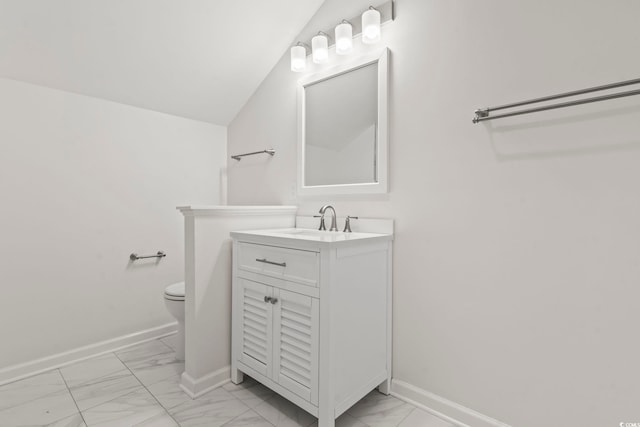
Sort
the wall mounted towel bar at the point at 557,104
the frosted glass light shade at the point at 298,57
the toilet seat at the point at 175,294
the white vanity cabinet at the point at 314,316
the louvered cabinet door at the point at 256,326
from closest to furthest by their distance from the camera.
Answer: the wall mounted towel bar at the point at 557,104 < the white vanity cabinet at the point at 314,316 < the louvered cabinet door at the point at 256,326 < the toilet seat at the point at 175,294 < the frosted glass light shade at the point at 298,57

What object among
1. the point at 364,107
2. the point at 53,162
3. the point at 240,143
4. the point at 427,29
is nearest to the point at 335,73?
the point at 364,107

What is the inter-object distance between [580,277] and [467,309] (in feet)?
1.48

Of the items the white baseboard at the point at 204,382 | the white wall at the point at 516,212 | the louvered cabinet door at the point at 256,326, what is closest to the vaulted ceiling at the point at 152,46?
the white wall at the point at 516,212

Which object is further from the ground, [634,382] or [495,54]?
[495,54]

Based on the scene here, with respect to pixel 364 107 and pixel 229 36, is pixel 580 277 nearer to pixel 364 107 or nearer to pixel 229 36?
pixel 364 107

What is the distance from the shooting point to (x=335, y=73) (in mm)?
1972

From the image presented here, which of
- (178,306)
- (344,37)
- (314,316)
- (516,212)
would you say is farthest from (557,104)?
(178,306)

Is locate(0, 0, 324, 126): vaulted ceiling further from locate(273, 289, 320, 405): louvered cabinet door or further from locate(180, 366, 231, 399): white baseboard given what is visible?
locate(180, 366, 231, 399): white baseboard

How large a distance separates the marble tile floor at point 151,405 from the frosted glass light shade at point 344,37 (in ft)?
6.37

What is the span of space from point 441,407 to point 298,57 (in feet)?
7.11

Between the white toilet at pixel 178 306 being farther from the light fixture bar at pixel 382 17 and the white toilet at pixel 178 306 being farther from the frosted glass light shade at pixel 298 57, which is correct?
the light fixture bar at pixel 382 17

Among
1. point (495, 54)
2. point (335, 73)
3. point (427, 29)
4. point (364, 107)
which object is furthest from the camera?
point (335, 73)

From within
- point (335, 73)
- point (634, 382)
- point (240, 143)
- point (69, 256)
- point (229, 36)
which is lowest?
point (634, 382)

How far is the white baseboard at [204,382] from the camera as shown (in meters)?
1.65
